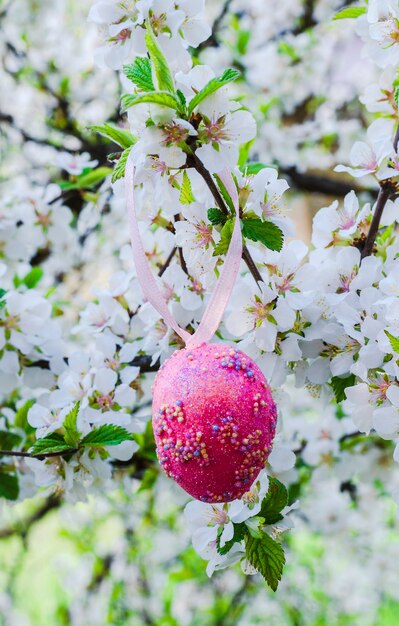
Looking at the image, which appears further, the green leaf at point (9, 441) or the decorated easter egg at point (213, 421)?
the green leaf at point (9, 441)

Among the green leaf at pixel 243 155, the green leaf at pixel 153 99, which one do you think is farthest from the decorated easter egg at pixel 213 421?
the green leaf at pixel 243 155

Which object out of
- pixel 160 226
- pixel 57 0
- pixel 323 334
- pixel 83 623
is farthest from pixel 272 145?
pixel 83 623

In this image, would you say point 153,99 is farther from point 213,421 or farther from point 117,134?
point 213,421

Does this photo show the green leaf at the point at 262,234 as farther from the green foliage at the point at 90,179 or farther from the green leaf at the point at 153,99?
the green foliage at the point at 90,179

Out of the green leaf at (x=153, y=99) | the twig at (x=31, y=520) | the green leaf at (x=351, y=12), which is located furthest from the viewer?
Result: the twig at (x=31, y=520)

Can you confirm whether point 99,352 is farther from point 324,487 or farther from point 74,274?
point 74,274

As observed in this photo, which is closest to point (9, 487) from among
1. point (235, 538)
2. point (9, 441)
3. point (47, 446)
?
point (9, 441)
